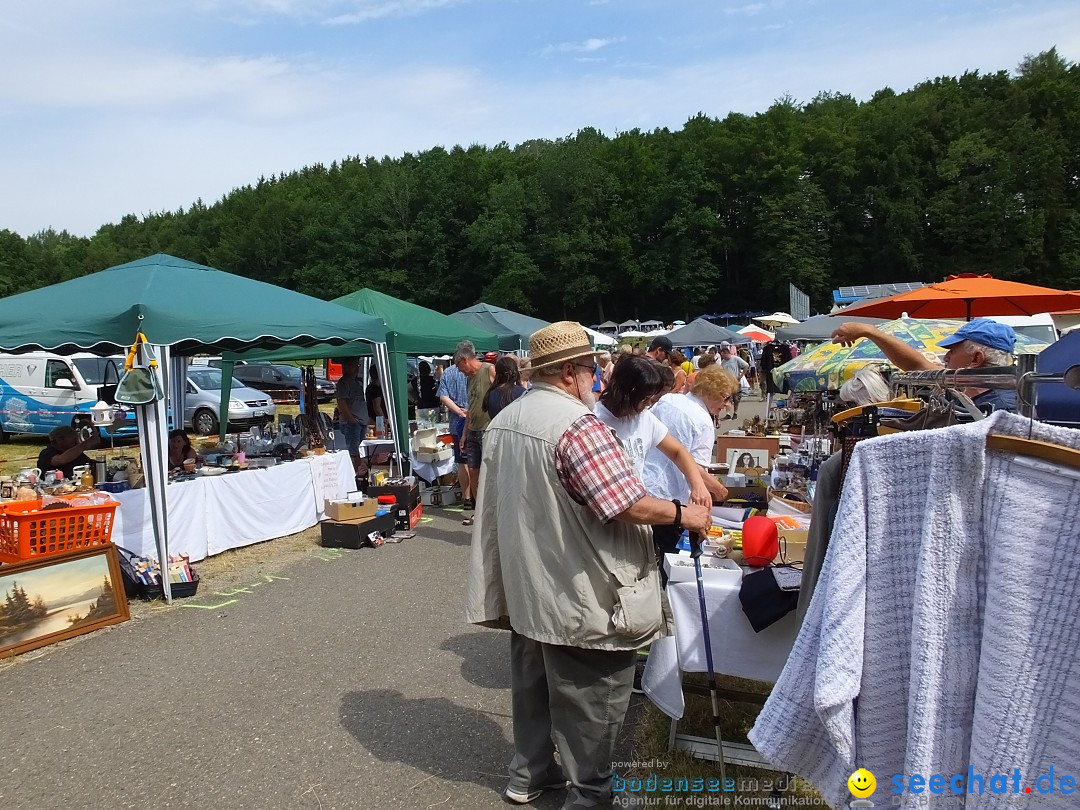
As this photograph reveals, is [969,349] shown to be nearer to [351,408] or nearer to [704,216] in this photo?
[351,408]

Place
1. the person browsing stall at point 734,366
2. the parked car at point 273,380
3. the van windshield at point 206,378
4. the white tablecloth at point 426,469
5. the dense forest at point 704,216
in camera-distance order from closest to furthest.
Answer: the white tablecloth at point 426,469
the person browsing stall at point 734,366
the van windshield at point 206,378
the parked car at point 273,380
the dense forest at point 704,216

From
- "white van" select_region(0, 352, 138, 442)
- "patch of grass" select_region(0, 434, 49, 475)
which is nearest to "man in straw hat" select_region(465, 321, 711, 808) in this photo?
"patch of grass" select_region(0, 434, 49, 475)

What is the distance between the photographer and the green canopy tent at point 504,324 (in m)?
14.2

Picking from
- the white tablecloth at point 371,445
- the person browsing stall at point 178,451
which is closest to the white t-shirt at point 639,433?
the person browsing stall at point 178,451

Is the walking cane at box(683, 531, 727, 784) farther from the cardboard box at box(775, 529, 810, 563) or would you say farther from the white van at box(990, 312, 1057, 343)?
the white van at box(990, 312, 1057, 343)

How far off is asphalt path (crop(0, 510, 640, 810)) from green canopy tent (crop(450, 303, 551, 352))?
867cm

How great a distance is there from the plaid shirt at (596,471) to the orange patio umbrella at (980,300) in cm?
613

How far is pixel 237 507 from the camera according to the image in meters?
7.25

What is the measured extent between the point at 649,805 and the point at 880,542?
193cm

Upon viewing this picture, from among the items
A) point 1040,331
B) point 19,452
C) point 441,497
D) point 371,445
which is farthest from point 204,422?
point 1040,331

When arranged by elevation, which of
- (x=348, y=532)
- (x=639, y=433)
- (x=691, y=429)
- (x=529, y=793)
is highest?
(x=639, y=433)

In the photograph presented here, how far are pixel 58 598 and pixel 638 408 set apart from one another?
4258 millimetres

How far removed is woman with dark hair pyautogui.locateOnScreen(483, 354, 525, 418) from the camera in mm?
7359

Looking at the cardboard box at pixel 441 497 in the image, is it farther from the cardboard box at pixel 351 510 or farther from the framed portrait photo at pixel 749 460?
the framed portrait photo at pixel 749 460
